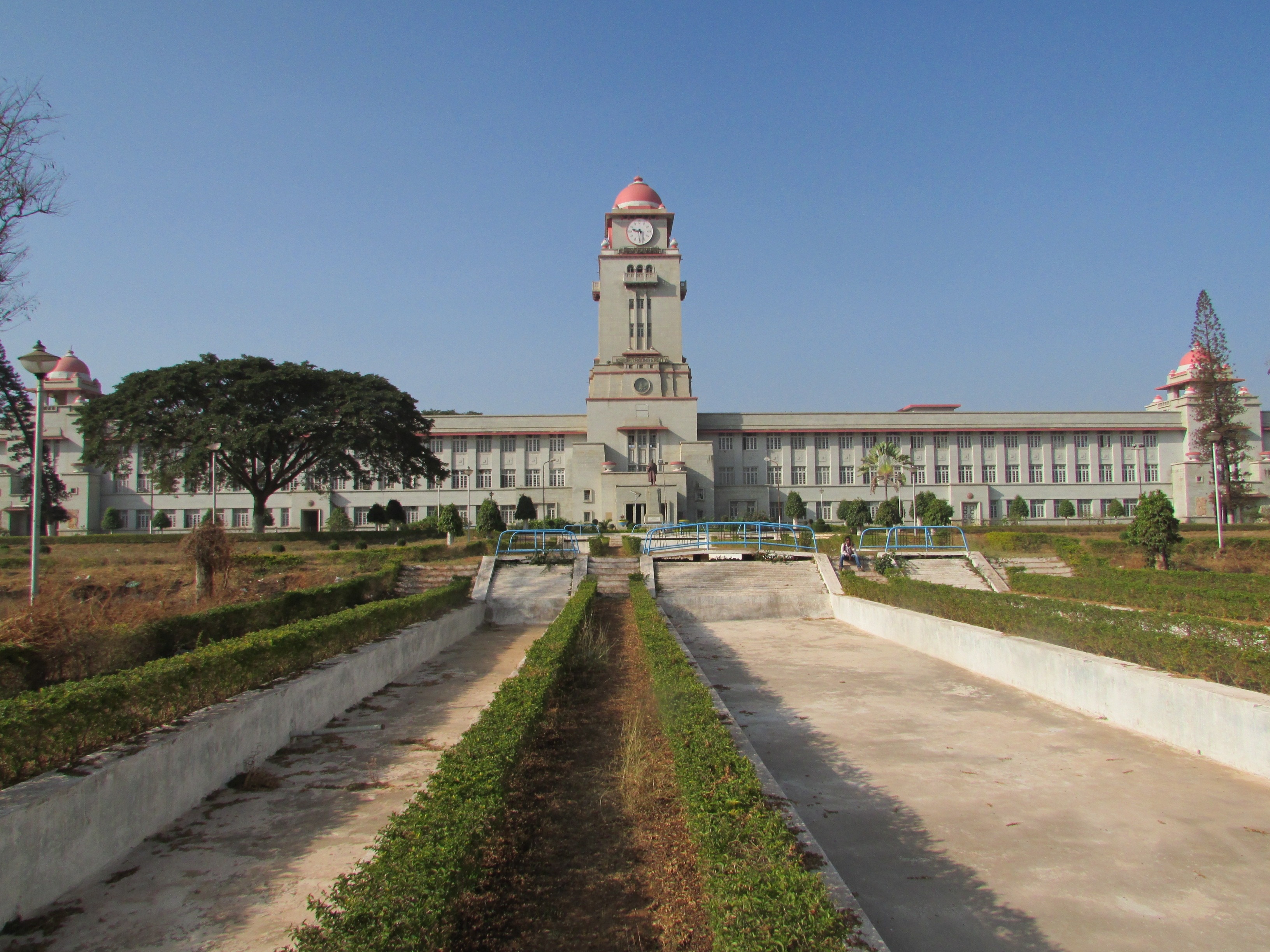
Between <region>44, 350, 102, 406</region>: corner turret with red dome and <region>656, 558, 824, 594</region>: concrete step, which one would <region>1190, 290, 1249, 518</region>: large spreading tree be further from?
<region>44, 350, 102, 406</region>: corner turret with red dome

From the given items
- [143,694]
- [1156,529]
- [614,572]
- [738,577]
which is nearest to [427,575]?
[614,572]

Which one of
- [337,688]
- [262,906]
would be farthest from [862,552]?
[262,906]

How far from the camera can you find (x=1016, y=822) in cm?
479

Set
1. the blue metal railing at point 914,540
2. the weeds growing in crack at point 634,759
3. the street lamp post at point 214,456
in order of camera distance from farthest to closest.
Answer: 1. the street lamp post at point 214,456
2. the blue metal railing at point 914,540
3. the weeds growing in crack at point 634,759

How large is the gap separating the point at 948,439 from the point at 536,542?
1463 inches

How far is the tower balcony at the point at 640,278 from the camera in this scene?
1982 inches

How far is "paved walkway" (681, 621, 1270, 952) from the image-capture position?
3.56 m

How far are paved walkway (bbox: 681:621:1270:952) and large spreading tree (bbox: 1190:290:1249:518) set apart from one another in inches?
1610

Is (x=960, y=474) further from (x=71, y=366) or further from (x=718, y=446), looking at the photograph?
(x=71, y=366)

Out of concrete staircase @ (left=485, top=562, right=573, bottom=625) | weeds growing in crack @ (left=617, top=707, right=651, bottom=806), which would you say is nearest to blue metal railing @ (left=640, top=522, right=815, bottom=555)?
concrete staircase @ (left=485, top=562, right=573, bottom=625)

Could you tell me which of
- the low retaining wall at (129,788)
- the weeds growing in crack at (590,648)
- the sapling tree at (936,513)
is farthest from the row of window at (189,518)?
the low retaining wall at (129,788)

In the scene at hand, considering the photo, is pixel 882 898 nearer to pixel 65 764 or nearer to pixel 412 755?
pixel 412 755

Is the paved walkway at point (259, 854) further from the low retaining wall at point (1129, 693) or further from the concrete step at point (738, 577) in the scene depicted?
the concrete step at point (738, 577)

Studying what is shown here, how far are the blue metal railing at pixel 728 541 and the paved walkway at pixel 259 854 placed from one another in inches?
536
